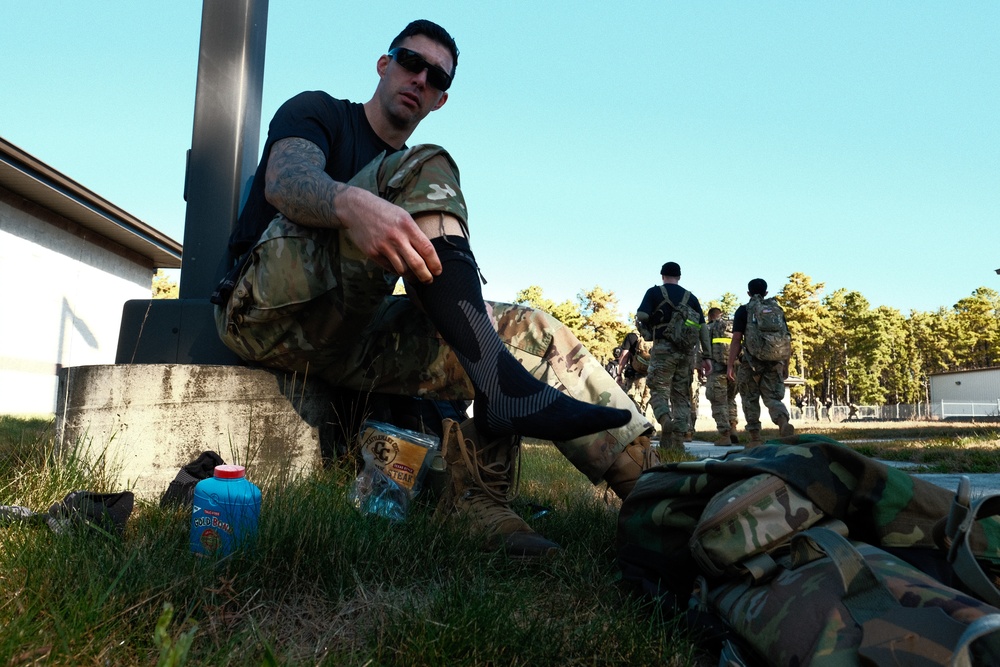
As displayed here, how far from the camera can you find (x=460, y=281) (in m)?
1.98

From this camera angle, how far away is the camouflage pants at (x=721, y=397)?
34.7ft

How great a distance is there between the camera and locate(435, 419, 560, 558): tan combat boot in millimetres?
1907

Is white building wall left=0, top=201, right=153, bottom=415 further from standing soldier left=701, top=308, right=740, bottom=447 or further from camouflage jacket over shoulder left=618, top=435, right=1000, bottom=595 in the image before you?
camouflage jacket over shoulder left=618, top=435, right=1000, bottom=595

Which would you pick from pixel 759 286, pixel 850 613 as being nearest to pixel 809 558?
pixel 850 613

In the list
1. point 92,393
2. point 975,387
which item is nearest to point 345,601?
point 92,393

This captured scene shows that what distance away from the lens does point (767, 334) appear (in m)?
9.39

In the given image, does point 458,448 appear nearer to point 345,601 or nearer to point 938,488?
point 345,601

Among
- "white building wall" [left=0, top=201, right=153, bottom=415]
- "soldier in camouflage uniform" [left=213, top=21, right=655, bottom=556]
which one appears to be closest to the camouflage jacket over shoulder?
"soldier in camouflage uniform" [left=213, top=21, right=655, bottom=556]

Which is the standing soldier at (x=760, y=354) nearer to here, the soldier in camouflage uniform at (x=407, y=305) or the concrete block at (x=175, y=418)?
the soldier in camouflage uniform at (x=407, y=305)

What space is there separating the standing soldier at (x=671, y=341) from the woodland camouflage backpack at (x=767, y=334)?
950mm

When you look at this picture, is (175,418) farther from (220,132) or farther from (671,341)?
(671,341)

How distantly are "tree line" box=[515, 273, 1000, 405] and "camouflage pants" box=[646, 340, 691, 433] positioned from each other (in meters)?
34.4

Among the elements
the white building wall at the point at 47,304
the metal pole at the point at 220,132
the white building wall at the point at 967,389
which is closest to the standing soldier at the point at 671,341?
the metal pole at the point at 220,132

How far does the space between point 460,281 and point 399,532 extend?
0.69m
